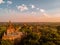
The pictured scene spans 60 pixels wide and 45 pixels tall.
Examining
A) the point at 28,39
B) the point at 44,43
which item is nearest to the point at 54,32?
the point at 44,43

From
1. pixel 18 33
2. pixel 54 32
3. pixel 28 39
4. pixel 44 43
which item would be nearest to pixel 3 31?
pixel 18 33

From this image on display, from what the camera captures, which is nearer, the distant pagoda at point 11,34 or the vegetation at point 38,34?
the vegetation at point 38,34

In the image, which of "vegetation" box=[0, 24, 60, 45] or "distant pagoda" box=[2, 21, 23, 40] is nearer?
"vegetation" box=[0, 24, 60, 45]

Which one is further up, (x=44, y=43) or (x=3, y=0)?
(x=3, y=0)

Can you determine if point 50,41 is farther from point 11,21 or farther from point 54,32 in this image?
point 11,21

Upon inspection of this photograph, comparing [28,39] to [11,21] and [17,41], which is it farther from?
[11,21]

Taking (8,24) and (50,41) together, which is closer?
(50,41)

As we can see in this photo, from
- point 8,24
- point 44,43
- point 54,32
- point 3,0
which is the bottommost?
point 44,43
